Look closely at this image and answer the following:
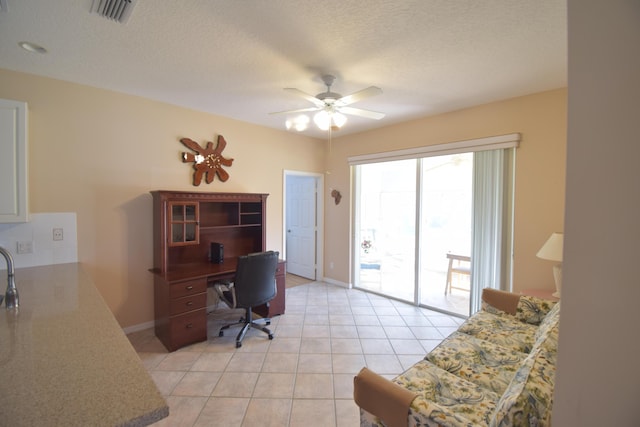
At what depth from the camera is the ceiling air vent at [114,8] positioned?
1562 mm

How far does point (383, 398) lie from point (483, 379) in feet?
2.68

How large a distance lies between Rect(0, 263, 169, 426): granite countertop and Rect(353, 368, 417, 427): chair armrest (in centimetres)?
94

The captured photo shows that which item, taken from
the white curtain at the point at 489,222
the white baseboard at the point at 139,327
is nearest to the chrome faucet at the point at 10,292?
the white baseboard at the point at 139,327

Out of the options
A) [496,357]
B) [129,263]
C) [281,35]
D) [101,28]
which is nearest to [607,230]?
[496,357]

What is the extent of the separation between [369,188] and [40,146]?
4096 millimetres

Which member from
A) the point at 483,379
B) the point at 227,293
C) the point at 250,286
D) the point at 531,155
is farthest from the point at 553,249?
the point at 227,293

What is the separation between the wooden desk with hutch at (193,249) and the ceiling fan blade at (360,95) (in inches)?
69.9

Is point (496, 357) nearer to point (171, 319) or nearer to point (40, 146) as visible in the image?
point (171, 319)

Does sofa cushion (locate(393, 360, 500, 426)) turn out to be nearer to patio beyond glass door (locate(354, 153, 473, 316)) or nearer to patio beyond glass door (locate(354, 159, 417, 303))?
patio beyond glass door (locate(354, 153, 473, 316))

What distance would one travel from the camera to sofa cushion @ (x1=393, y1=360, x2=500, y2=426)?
115 centimetres

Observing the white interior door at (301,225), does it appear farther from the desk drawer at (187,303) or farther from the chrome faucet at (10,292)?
the chrome faucet at (10,292)

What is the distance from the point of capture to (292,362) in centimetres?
253

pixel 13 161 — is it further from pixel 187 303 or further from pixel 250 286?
pixel 250 286

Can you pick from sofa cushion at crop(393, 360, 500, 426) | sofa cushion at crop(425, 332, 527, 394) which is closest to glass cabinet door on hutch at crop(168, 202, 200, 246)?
sofa cushion at crop(393, 360, 500, 426)
